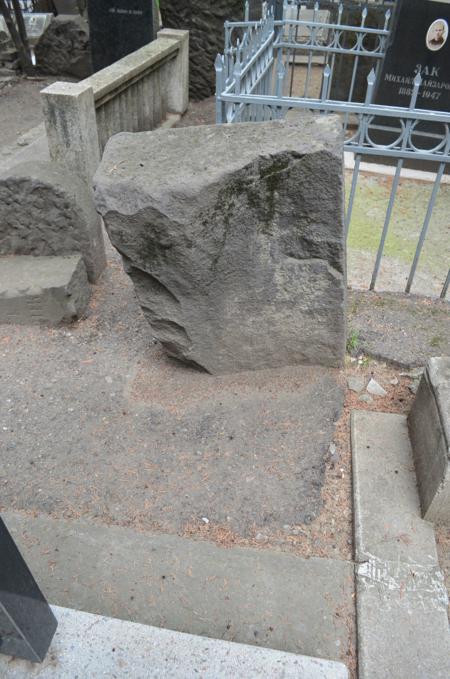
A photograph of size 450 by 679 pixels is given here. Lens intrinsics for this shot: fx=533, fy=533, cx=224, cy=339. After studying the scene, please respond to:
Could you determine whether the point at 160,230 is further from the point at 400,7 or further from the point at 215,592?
the point at 400,7

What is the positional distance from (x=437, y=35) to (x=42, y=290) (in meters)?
4.75

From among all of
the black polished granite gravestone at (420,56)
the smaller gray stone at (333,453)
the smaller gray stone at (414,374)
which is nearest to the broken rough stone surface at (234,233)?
the smaller gray stone at (414,374)

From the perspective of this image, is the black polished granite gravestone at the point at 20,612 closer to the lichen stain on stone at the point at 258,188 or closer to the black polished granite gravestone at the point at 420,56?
the lichen stain on stone at the point at 258,188

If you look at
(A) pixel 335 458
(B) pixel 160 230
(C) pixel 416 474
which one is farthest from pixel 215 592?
(B) pixel 160 230

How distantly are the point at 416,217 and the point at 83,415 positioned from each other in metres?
3.65

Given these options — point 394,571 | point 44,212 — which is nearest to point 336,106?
point 44,212

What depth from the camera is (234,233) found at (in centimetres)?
238

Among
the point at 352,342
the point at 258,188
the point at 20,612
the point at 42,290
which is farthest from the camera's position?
the point at 42,290

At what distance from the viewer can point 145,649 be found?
1.67 meters

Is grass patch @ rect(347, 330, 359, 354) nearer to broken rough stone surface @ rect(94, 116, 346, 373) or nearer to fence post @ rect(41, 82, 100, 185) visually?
broken rough stone surface @ rect(94, 116, 346, 373)

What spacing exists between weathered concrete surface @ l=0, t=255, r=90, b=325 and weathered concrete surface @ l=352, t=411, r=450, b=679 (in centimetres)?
183

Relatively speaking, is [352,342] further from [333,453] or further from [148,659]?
[148,659]

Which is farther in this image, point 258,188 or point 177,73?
point 177,73

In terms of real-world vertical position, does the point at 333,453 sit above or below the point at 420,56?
below
